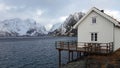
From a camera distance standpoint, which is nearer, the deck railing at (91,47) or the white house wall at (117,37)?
the deck railing at (91,47)

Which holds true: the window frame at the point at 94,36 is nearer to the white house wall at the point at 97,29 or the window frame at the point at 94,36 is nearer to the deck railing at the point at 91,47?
the white house wall at the point at 97,29

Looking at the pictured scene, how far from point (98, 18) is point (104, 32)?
8.81 ft

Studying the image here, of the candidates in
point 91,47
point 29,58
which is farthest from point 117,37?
point 29,58

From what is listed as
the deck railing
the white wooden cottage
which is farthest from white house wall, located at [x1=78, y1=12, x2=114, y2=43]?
the deck railing

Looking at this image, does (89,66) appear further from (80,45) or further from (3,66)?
(3,66)

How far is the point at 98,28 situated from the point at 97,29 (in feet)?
0.84

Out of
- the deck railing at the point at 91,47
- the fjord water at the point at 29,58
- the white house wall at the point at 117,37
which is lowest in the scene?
the fjord water at the point at 29,58

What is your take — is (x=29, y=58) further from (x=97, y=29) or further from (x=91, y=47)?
(x=91, y=47)

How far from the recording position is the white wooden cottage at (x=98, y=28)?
31.5 m

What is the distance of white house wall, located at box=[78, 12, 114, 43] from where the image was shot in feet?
104

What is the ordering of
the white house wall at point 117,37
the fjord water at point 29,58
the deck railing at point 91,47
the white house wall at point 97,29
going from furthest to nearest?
the fjord water at point 29,58 < the white house wall at point 117,37 < the white house wall at point 97,29 < the deck railing at point 91,47

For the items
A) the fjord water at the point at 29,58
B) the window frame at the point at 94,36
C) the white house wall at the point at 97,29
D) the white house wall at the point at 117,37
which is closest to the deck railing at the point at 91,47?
the white house wall at the point at 97,29

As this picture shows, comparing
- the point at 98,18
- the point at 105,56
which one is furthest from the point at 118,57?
the point at 98,18

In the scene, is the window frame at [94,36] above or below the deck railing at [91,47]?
above
